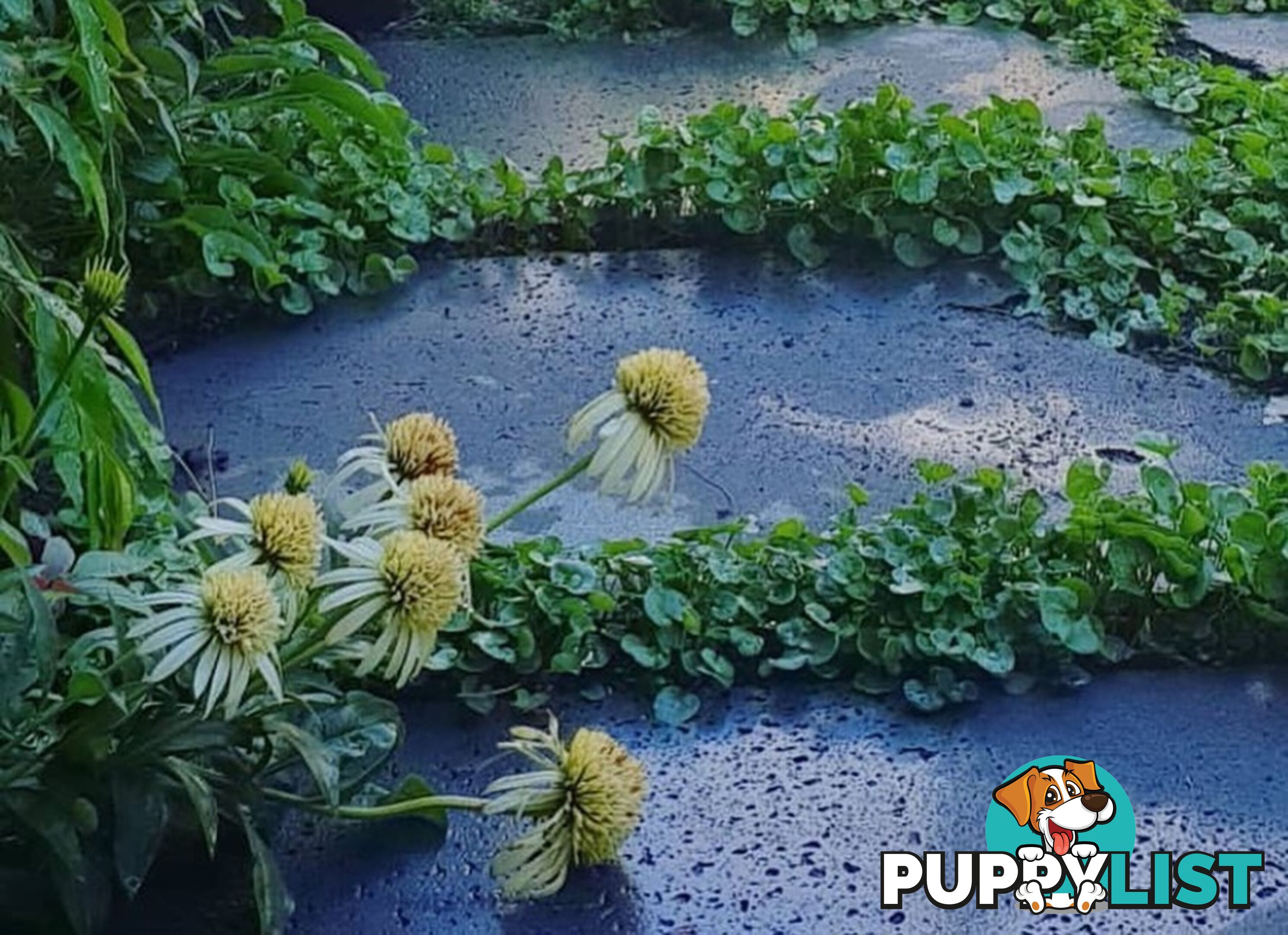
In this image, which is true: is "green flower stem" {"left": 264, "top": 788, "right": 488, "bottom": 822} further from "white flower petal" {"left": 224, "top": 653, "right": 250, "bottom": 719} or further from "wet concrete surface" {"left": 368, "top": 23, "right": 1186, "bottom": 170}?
"wet concrete surface" {"left": 368, "top": 23, "right": 1186, "bottom": 170}

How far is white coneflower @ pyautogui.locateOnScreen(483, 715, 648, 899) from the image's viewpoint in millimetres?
1456

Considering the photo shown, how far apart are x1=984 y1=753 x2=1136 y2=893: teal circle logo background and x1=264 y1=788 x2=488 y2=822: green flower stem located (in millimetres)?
395

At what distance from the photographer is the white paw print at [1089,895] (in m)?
1.54

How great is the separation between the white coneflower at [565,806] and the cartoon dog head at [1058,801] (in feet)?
1.04

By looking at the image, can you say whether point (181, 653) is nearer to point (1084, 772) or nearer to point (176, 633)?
point (176, 633)

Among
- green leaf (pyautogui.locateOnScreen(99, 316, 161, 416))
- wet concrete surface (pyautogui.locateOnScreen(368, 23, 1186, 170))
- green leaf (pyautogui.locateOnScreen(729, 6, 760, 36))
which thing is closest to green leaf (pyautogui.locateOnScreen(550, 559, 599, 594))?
green leaf (pyautogui.locateOnScreen(99, 316, 161, 416))

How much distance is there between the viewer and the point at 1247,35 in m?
3.32

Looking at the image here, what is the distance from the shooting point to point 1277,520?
72.3 inches

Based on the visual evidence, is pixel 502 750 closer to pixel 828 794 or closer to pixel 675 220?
pixel 828 794

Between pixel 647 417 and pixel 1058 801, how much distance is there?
1.59ft

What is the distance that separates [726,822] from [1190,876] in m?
0.35

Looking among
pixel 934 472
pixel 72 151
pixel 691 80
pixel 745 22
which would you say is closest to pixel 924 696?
pixel 934 472

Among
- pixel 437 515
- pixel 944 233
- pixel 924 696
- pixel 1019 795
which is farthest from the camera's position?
pixel 944 233

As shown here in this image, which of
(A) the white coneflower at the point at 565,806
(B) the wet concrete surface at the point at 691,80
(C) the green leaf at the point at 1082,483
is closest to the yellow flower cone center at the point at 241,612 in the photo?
(A) the white coneflower at the point at 565,806
